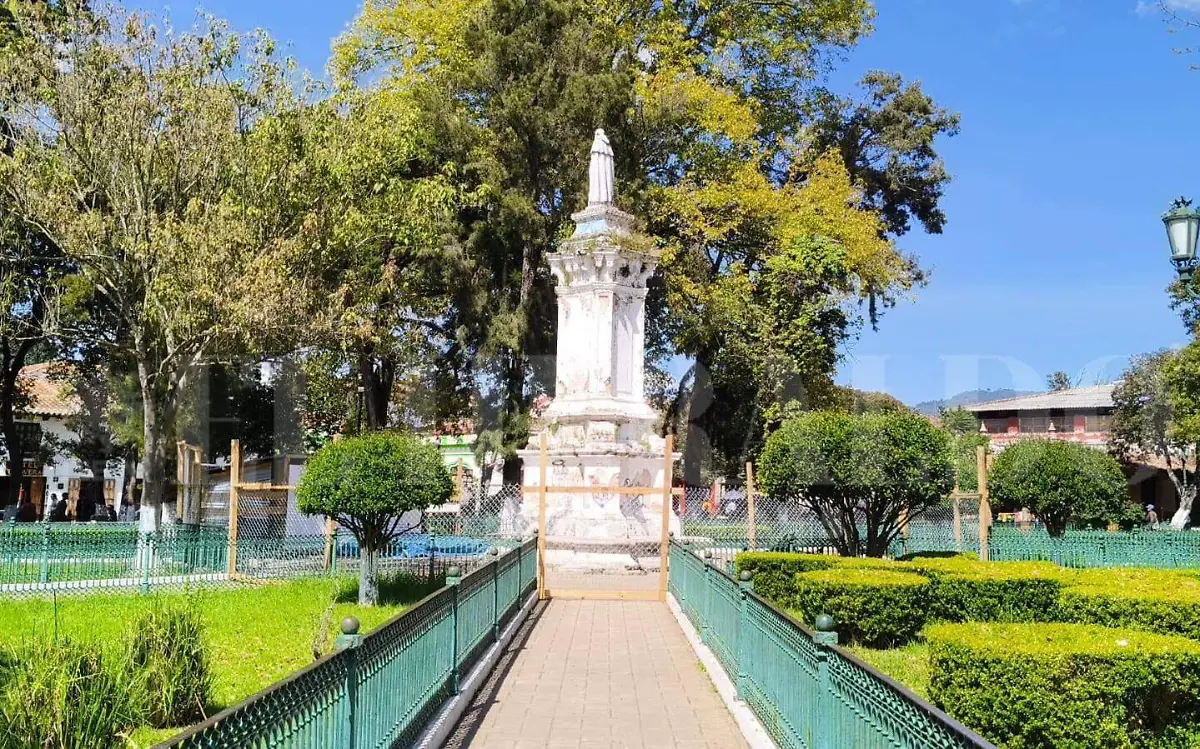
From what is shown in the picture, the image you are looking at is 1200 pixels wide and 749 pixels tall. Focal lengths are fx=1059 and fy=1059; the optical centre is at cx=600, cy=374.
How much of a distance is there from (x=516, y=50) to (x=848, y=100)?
48.6 ft

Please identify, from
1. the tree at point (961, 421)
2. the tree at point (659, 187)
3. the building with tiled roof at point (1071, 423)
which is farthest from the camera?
the tree at point (961, 421)

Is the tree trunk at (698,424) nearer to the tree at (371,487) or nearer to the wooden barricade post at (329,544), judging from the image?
the wooden barricade post at (329,544)

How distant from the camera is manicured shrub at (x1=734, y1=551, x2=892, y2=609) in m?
13.2

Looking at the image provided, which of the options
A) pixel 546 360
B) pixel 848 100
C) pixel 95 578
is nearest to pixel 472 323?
pixel 546 360

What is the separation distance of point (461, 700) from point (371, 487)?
6.37m

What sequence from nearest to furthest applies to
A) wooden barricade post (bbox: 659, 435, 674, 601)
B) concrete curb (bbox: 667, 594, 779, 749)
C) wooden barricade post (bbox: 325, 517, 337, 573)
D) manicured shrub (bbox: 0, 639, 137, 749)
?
manicured shrub (bbox: 0, 639, 137, 749), concrete curb (bbox: 667, 594, 779, 749), wooden barricade post (bbox: 659, 435, 674, 601), wooden barricade post (bbox: 325, 517, 337, 573)

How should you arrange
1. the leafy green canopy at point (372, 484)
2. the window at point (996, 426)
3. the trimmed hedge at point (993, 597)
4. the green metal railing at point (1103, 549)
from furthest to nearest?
the window at point (996, 426) < the green metal railing at point (1103, 549) < the leafy green canopy at point (372, 484) < the trimmed hedge at point (993, 597)

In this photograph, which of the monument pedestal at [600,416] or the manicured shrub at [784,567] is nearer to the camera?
the manicured shrub at [784,567]

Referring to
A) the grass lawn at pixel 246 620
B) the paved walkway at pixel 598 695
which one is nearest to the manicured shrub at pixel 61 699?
the grass lawn at pixel 246 620

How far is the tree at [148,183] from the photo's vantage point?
1939 cm

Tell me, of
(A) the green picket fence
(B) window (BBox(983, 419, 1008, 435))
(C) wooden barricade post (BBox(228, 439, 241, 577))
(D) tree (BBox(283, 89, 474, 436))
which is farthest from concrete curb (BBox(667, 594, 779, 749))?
(B) window (BBox(983, 419, 1008, 435))

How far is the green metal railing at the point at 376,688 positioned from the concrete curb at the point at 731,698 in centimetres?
223

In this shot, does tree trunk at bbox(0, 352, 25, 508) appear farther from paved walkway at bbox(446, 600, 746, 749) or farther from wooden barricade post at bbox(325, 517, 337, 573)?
paved walkway at bbox(446, 600, 746, 749)

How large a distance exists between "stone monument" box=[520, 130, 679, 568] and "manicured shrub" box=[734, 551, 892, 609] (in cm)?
606
